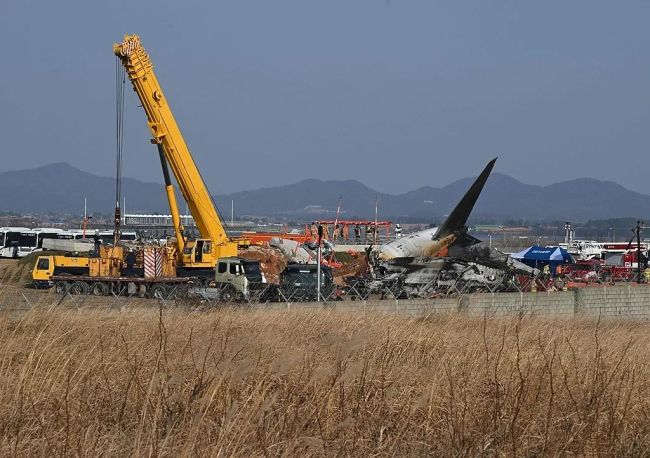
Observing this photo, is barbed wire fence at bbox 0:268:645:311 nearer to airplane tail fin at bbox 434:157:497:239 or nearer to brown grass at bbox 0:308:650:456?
airplane tail fin at bbox 434:157:497:239

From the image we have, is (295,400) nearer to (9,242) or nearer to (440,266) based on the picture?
(440,266)

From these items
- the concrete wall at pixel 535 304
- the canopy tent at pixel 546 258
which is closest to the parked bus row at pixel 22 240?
the canopy tent at pixel 546 258

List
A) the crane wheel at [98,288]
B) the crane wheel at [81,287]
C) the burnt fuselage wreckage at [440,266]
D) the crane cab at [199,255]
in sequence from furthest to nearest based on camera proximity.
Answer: the crane cab at [199,255] → the burnt fuselage wreckage at [440,266] → the crane wheel at [98,288] → the crane wheel at [81,287]

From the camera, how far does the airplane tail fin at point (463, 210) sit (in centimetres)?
4934

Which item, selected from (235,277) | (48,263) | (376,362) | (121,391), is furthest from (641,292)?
(121,391)

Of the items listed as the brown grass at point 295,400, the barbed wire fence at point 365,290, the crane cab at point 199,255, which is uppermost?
the brown grass at point 295,400

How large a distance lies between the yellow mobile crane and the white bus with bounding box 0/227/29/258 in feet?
104

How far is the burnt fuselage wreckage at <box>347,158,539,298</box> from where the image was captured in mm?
39281

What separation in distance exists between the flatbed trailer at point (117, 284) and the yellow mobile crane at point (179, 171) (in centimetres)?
311

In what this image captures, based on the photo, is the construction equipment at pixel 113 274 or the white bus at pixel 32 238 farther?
the white bus at pixel 32 238

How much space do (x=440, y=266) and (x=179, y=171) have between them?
41.5 feet

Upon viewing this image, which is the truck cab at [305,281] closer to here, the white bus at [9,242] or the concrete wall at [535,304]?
the concrete wall at [535,304]

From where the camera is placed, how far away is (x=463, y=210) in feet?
163


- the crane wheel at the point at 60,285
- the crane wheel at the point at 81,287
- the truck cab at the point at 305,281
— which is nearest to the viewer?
the truck cab at the point at 305,281
